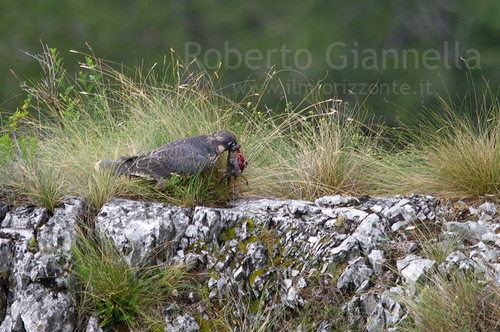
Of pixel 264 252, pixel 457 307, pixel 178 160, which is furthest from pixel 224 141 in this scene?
pixel 457 307

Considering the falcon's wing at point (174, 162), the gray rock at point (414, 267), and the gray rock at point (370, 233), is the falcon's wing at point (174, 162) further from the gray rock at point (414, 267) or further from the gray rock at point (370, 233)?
the gray rock at point (414, 267)

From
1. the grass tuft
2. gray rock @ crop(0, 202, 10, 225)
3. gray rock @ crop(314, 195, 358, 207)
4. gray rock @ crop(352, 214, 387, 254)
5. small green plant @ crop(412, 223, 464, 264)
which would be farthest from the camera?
gray rock @ crop(314, 195, 358, 207)

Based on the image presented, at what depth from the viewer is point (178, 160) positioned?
322 centimetres

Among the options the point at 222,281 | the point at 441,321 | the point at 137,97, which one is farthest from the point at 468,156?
the point at 137,97

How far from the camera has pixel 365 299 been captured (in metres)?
2.67

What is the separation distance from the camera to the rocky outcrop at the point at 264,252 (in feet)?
8.79

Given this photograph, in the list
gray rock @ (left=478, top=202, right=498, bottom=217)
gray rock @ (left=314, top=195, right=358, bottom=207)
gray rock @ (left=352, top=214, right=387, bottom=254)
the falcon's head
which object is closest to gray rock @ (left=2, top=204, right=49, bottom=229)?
the falcon's head

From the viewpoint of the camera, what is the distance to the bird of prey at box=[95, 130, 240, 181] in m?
3.22

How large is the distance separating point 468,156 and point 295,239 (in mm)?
1344

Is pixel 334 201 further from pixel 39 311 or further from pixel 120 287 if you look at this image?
pixel 39 311

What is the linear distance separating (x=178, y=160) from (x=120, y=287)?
0.85 meters

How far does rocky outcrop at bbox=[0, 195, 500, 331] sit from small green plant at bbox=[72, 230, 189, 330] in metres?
0.06

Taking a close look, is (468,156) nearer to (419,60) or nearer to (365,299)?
(365,299)

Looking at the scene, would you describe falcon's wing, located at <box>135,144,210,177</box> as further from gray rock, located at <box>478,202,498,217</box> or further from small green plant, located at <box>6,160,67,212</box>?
gray rock, located at <box>478,202,498,217</box>
